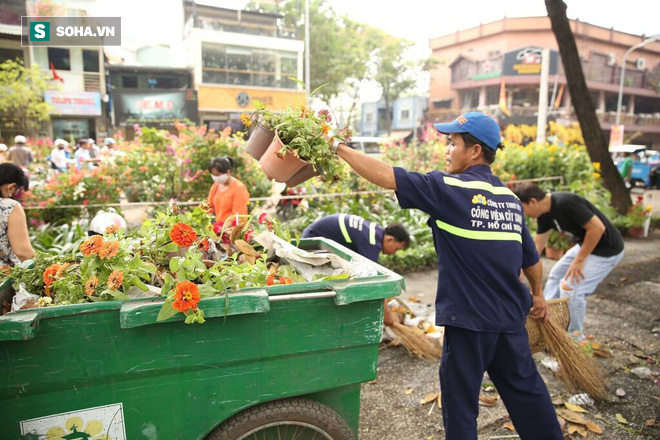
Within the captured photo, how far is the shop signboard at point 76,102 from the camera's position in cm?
2239

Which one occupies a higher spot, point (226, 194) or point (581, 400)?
point (226, 194)

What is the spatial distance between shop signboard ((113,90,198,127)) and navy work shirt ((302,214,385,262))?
79.1 feet

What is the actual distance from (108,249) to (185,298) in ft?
1.53

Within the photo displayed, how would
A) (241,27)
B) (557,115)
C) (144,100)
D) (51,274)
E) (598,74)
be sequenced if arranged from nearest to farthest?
1. (51,274)
2. (144,100)
3. (241,27)
4. (557,115)
5. (598,74)

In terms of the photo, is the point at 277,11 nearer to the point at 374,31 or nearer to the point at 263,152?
the point at 374,31

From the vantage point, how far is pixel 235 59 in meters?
27.5

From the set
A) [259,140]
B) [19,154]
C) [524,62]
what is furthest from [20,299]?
[524,62]

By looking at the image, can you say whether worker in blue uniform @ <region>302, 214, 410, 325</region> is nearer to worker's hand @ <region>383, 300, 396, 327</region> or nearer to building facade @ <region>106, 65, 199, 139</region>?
worker's hand @ <region>383, 300, 396, 327</region>

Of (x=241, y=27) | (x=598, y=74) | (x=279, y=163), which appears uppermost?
(x=241, y=27)

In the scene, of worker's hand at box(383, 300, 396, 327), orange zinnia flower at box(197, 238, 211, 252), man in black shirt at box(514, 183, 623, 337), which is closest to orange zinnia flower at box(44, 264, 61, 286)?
orange zinnia flower at box(197, 238, 211, 252)

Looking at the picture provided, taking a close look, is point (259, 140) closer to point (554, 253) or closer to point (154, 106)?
point (554, 253)

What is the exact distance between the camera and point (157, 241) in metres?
2.23

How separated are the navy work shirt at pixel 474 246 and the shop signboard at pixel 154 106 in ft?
84.9

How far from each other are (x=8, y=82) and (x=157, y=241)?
738 inches
